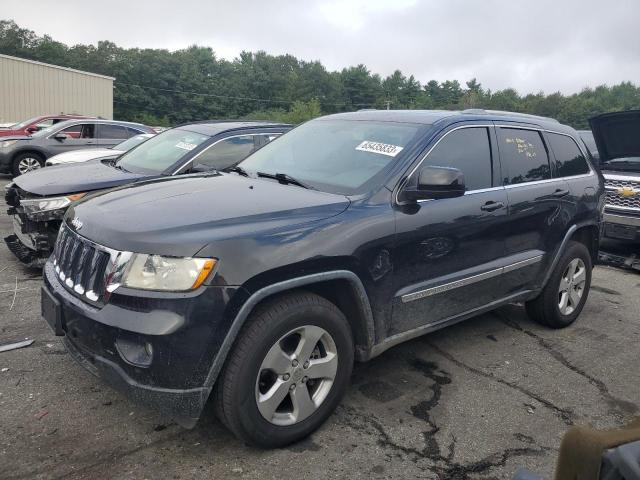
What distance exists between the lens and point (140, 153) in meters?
6.80

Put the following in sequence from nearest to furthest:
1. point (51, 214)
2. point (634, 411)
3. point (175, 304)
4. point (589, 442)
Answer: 1. point (589, 442)
2. point (175, 304)
3. point (634, 411)
4. point (51, 214)

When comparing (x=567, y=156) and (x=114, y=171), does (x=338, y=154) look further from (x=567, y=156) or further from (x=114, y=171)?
(x=114, y=171)

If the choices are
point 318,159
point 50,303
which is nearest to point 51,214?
point 50,303

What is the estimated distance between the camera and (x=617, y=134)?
7.26 m

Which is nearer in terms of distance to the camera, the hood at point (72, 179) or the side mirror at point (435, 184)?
the side mirror at point (435, 184)

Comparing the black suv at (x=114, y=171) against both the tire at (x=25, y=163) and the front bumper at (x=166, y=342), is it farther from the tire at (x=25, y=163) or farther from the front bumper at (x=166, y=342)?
the tire at (x=25, y=163)

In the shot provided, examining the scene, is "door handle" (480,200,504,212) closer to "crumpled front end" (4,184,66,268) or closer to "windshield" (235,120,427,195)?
"windshield" (235,120,427,195)

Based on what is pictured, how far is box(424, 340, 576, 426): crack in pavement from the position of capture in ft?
11.3

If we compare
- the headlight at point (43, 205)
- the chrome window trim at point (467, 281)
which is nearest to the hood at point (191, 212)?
the chrome window trim at point (467, 281)

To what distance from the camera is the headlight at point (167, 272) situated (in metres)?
2.56

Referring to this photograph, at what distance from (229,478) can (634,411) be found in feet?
8.50

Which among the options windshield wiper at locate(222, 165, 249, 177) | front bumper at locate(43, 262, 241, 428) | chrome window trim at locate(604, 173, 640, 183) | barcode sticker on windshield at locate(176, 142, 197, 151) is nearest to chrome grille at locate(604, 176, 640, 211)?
chrome window trim at locate(604, 173, 640, 183)

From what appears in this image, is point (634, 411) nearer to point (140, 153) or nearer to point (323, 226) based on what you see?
point (323, 226)

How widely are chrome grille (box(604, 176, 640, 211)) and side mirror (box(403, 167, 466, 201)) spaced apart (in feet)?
16.6
